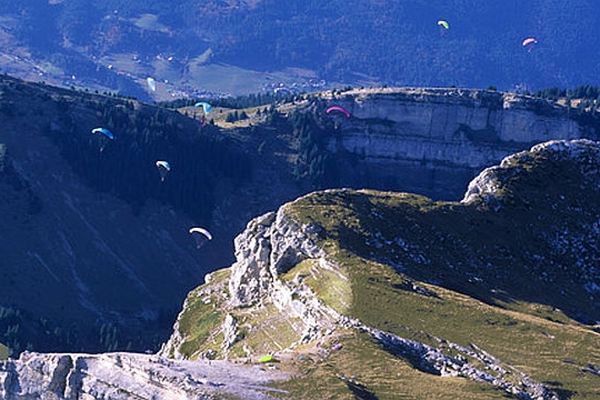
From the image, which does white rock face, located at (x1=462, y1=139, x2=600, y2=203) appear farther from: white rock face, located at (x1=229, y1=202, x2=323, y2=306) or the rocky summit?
white rock face, located at (x1=229, y1=202, x2=323, y2=306)

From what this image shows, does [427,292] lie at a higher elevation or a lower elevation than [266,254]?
lower

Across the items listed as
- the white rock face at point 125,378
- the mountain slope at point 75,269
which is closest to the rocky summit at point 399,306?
the white rock face at point 125,378

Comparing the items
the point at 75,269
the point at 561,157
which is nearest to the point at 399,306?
the point at 561,157

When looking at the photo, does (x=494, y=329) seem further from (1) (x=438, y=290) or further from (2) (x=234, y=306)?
(2) (x=234, y=306)

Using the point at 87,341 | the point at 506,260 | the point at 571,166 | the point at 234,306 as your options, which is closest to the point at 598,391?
the point at 506,260

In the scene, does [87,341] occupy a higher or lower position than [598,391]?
lower

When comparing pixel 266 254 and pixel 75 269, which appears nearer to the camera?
pixel 266 254

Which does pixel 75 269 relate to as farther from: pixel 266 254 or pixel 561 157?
pixel 266 254
